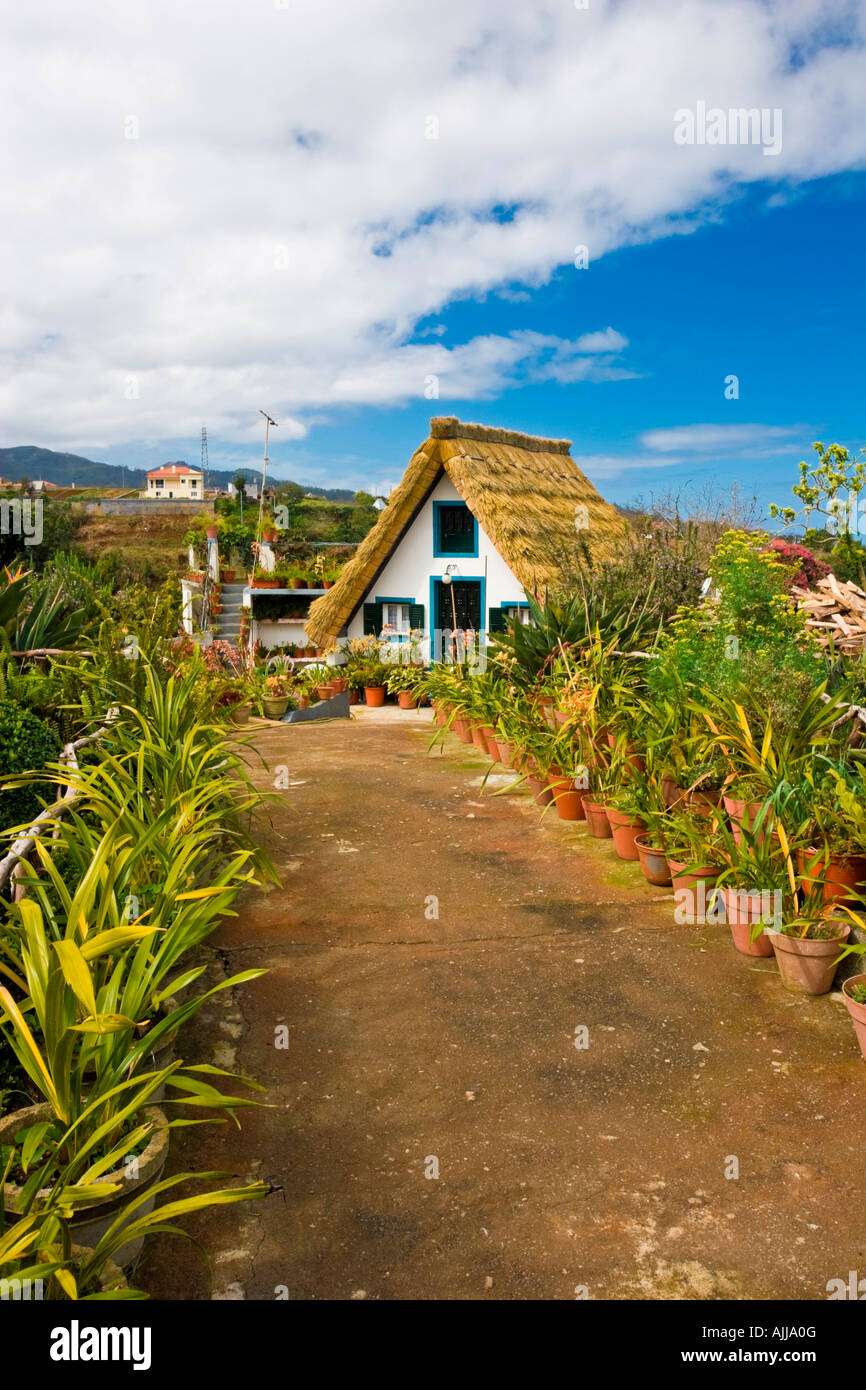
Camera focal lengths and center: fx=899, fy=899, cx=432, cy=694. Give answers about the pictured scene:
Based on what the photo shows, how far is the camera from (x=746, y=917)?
397 cm

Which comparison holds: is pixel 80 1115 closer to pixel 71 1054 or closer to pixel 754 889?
pixel 71 1054

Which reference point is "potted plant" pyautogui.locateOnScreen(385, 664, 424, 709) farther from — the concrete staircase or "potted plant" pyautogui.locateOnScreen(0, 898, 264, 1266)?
"potted plant" pyautogui.locateOnScreen(0, 898, 264, 1266)

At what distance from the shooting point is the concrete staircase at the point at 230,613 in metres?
20.4

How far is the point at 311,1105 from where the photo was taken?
2977 millimetres

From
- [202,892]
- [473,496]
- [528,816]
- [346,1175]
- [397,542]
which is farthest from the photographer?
[397,542]

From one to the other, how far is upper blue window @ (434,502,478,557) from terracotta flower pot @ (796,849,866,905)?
1201cm

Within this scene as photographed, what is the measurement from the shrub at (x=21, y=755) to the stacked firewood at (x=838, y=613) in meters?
5.19

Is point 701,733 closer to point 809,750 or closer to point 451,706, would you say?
point 809,750

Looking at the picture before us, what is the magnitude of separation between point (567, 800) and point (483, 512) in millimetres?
8910

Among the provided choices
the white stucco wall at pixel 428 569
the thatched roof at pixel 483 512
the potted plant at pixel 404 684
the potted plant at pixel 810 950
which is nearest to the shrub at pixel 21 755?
the potted plant at pixel 810 950

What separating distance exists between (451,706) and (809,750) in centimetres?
592
